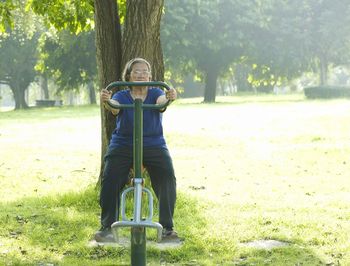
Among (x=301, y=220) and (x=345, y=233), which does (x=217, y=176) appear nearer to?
(x=301, y=220)

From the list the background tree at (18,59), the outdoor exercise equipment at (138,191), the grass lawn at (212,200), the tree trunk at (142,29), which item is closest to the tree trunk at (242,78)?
the background tree at (18,59)

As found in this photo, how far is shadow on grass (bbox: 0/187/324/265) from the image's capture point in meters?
5.96

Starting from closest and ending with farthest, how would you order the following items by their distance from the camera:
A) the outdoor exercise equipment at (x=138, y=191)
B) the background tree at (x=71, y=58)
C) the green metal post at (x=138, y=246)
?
the outdoor exercise equipment at (x=138, y=191) → the green metal post at (x=138, y=246) → the background tree at (x=71, y=58)

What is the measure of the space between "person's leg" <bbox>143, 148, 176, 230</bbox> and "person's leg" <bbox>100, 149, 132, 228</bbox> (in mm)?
163

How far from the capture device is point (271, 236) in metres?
6.84

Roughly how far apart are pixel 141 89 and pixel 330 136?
46.1ft

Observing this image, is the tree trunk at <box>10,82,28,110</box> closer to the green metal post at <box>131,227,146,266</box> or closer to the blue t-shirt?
the blue t-shirt

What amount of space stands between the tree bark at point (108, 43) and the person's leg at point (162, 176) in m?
3.04

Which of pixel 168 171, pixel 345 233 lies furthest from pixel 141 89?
pixel 345 233

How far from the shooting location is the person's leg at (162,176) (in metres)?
5.47

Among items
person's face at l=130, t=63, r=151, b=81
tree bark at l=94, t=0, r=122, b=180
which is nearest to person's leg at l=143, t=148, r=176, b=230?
person's face at l=130, t=63, r=151, b=81

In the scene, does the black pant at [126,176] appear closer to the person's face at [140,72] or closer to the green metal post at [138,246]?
the person's face at [140,72]

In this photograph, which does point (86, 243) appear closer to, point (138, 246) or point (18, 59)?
point (138, 246)

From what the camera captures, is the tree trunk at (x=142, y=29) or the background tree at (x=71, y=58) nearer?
the tree trunk at (x=142, y=29)
